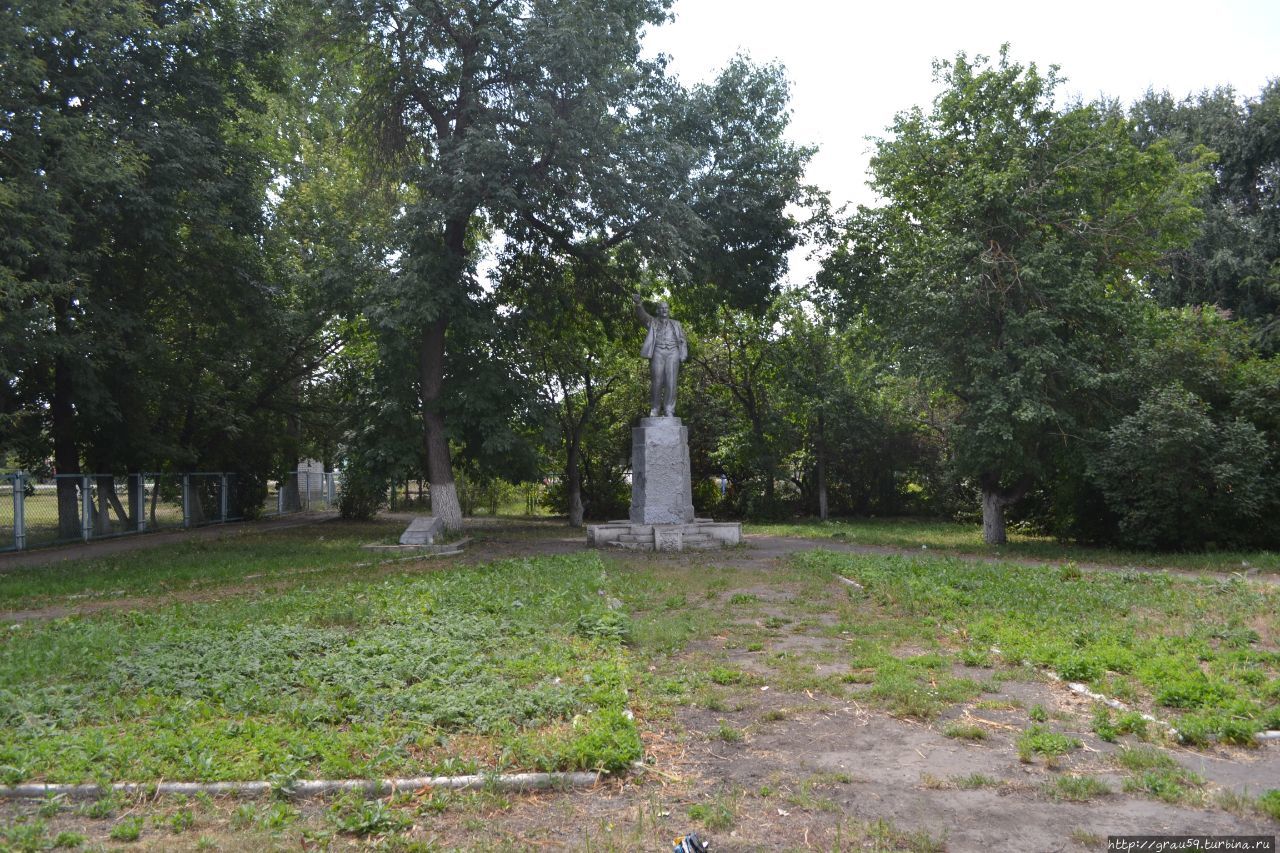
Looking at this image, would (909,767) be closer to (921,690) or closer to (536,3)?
(921,690)

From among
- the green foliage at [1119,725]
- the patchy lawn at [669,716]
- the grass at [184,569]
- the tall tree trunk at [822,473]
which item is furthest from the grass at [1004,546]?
the grass at [184,569]

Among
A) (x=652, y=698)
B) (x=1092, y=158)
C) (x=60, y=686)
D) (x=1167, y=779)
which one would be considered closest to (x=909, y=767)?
(x=1167, y=779)

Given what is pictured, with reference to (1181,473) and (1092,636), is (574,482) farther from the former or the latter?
(1092,636)

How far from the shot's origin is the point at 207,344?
22172 millimetres

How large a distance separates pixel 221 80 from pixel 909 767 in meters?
19.6

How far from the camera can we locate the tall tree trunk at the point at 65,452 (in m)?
19.0

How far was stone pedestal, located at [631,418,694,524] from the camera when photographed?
16.6m

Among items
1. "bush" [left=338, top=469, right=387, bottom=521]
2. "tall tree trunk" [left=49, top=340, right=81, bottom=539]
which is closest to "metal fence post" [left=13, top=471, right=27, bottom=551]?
"tall tree trunk" [left=49, top=340, right=81, bottom=539]

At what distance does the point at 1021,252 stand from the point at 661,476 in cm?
791

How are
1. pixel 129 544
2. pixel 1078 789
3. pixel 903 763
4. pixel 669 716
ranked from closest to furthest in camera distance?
pixel 1078 789 < pixel 903 763 < pixel 669 716 < pixel 129 544

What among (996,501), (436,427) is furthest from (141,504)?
(996,501)

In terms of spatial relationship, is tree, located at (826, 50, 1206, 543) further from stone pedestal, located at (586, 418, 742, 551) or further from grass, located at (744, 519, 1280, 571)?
stone pedestal, located at (586, 418, 742, 551)

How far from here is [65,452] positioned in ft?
64.7

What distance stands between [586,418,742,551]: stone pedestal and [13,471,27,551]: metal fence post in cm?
1172
